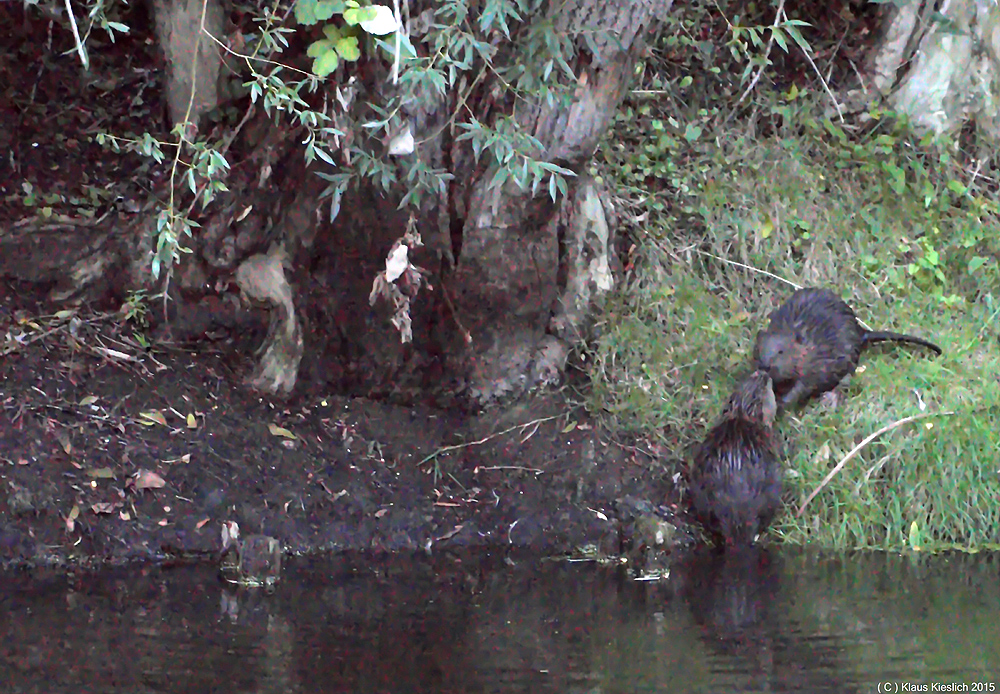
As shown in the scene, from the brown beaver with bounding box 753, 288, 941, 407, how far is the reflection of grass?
11 centimetres

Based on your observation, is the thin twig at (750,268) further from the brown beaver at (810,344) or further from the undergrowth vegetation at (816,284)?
the brown beaver at (810,344)

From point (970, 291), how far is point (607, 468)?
209 centimetres

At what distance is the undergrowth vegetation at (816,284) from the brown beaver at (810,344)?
10 centimetres

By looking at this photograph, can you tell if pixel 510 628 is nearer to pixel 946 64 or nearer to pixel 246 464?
pixel 246 464

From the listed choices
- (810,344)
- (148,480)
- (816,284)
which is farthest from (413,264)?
Answer: (816,284)

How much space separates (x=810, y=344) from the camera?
4.33 m

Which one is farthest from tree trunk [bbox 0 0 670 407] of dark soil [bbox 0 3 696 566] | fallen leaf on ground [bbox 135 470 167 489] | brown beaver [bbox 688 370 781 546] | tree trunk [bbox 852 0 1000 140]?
tree trunk [bbox 852 0 1000 140]

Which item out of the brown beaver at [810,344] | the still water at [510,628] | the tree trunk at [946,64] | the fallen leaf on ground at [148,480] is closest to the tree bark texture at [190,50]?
the fallen leaf on ground at [148,480]

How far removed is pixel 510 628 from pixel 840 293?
261 centimetres

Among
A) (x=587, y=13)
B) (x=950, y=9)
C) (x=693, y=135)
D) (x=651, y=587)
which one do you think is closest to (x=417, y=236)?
(x=587, y=13)

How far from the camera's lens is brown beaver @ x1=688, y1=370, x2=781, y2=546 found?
390 centimetres

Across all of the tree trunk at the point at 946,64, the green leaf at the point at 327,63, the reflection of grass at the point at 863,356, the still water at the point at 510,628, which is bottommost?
the still water at the point at 510,628

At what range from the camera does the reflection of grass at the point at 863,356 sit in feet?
13.3

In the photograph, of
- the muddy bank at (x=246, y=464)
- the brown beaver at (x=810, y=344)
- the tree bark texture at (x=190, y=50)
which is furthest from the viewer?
the brown beaver at (x=810, y=344)
